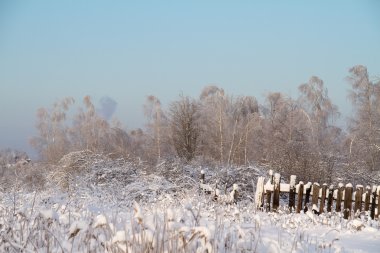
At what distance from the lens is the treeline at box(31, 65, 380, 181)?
20312mm

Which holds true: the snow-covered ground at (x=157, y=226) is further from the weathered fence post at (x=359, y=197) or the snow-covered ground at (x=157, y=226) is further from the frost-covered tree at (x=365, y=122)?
the frost-covered tree at (x=365, y=122)

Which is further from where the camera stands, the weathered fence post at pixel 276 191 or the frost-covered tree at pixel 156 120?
the frost-covered tree at pixel 156 120

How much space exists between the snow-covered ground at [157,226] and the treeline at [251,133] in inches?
232

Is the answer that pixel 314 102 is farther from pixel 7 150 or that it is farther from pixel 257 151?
pixel 7 150

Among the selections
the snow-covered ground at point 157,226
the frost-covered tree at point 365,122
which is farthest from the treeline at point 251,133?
the snow-covered ground at point 157,226

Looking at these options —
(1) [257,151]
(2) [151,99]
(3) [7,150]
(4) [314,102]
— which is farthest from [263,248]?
(3) [7,150]

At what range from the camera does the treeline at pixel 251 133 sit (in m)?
20.3

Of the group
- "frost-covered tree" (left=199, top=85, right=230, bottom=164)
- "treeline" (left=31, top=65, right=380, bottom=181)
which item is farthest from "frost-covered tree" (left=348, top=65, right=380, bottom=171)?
"frost-covered tree" (left=199, top=85, right=230, bottom=164)

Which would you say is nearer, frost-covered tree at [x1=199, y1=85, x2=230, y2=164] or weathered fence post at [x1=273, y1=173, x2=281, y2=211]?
weathered fence post at [x1=273, y1=173, x2=281, y2=211]

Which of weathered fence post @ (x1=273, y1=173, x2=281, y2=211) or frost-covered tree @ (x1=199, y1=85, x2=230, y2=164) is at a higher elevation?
frost-covered tree @ (x1=199, y1=85, x2=230, y2=164)

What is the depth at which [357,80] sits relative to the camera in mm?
28688

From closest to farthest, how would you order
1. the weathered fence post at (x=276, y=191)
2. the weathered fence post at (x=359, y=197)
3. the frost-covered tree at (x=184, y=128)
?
the weathered fence post at (x=359, y=197), the weathered fence post at (x=276, y=191), the frost-covered tree at (x=184, y=128)

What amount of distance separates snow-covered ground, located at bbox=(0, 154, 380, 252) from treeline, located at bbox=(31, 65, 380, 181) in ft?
19.3

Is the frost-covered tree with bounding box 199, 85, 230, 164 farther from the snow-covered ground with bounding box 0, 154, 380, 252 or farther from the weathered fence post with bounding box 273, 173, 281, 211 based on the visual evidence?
the weathered fence post with bounding box 273, 173, 281, 211
